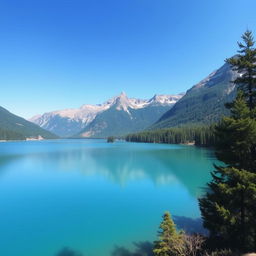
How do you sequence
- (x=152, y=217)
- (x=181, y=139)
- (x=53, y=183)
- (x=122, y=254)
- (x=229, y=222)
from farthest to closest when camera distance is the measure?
1. (x=181, y=139)
2. (x=53, y=183)
3. (x=152, y=217)
4. (x=122, y=254)
5. (x=229, y=222)

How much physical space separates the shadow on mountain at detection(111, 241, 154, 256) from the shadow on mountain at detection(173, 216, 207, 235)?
5252mm

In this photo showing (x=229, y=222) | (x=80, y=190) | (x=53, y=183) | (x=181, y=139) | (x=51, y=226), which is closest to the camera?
(x=229, y=222)

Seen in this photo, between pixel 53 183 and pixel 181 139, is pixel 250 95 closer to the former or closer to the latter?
pixel 53 183

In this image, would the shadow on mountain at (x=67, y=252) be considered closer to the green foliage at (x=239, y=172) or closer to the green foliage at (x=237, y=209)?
the green foliage at (x=239, y=172)

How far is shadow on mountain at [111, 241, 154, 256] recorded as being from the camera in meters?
17.4

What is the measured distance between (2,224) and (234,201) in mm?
24895

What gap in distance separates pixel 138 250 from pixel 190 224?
839cm

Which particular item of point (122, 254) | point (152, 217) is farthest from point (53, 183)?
point (122, 254)

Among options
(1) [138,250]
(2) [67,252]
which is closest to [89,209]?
(2) [67,252]

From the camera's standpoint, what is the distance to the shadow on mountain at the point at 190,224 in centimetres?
2177

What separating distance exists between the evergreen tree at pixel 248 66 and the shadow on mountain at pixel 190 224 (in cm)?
1348

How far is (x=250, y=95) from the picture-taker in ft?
53.7

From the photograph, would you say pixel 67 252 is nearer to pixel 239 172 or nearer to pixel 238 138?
pixel 239 172

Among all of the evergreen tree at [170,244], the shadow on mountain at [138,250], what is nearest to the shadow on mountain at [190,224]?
the shadow on mountain at [138,250]
